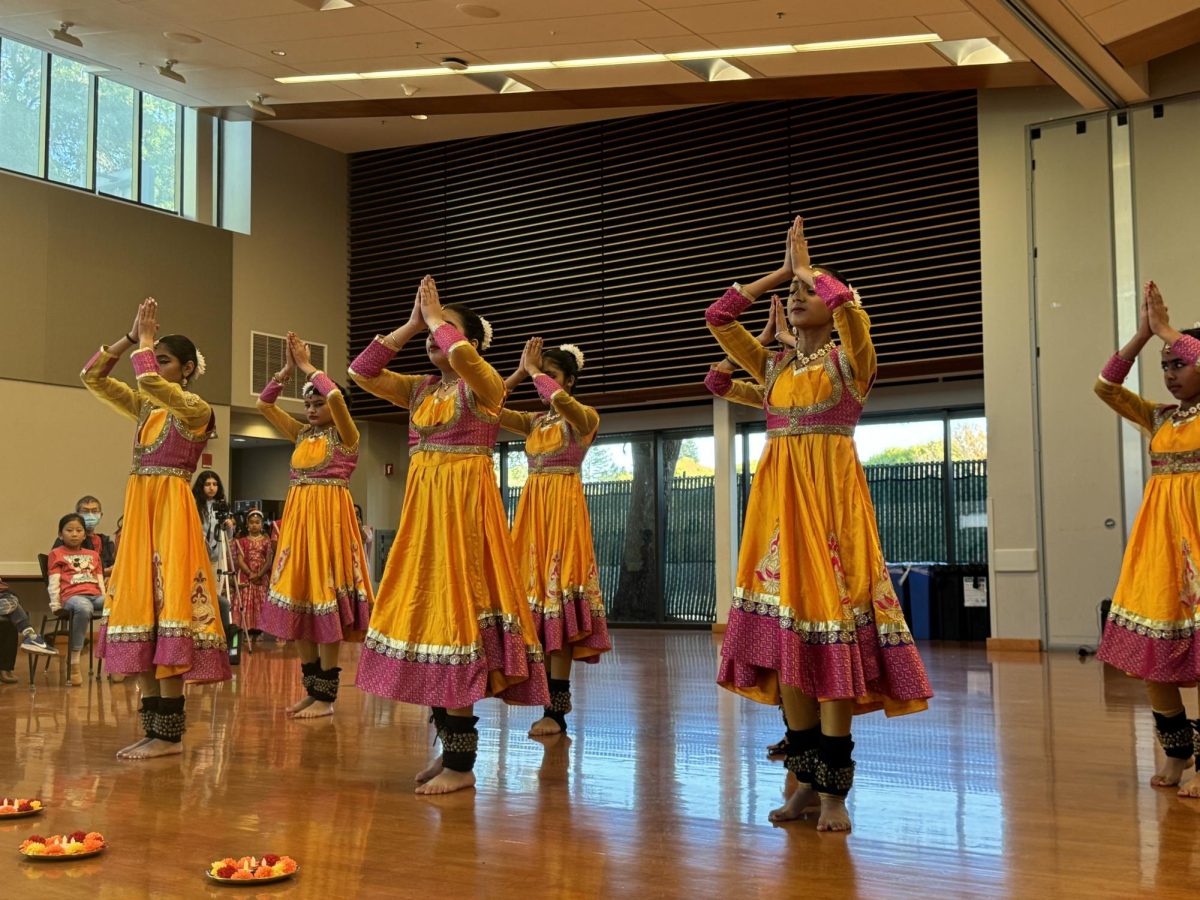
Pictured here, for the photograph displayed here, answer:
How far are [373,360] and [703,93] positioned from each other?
7282 mm

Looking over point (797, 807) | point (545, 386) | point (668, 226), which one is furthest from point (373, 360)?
point (668, 226)

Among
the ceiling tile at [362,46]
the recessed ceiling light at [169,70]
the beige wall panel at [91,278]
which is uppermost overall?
the recessed ceiling light at [169,70]

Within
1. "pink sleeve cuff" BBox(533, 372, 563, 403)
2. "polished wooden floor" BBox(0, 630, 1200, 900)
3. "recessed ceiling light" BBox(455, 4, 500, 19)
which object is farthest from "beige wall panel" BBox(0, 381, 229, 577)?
"pink sleeve cuff" BBox(533, 372, 563, 403)

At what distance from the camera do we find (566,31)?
9070 mm

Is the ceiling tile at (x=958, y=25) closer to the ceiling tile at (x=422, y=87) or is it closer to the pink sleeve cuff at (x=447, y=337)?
the ceiling tile at (x=422, y=87)

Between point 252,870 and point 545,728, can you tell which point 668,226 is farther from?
point 252,870

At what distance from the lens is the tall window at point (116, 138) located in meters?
12.3

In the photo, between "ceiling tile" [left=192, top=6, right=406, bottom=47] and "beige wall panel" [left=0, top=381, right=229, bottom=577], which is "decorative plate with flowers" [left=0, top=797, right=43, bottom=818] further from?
"beige wall panel" [left=0, top=381, right=229, bottom=577]

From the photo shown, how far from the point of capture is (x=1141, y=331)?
13.4 ft

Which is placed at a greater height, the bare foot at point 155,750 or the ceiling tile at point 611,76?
the ceiling tile at point 611,76

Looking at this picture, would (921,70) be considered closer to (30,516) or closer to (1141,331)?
(1141,331)

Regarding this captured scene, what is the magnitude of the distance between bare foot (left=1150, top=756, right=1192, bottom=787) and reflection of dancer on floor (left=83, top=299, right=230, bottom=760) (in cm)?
347

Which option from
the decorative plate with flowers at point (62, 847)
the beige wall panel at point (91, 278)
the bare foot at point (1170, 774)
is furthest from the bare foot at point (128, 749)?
the beige wall panel at point (91, 278)

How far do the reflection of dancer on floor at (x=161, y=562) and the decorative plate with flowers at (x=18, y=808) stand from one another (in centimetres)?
102
